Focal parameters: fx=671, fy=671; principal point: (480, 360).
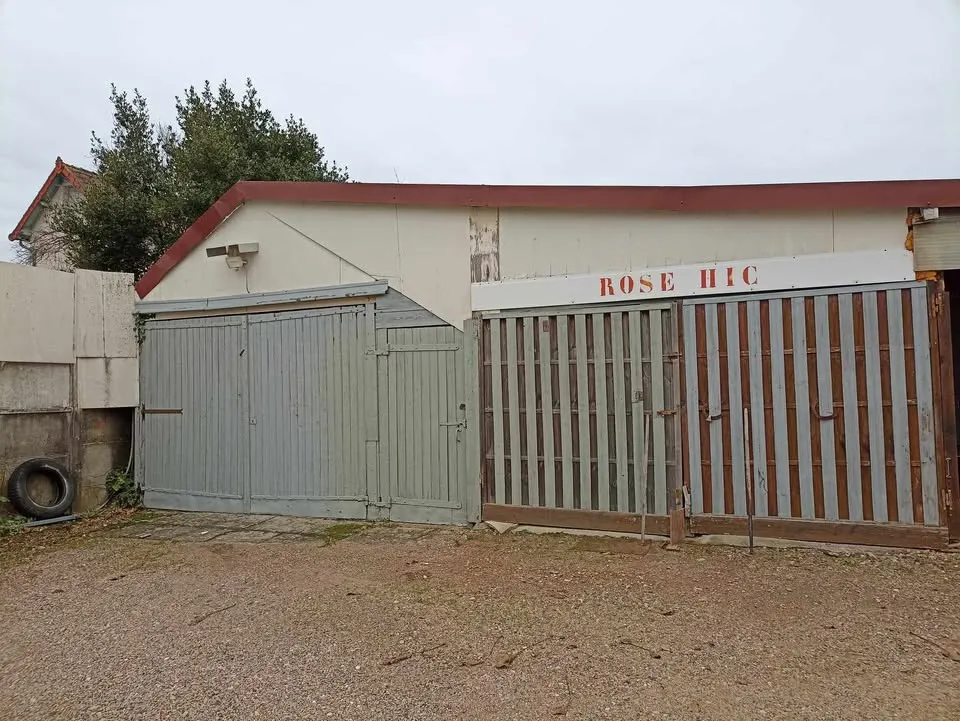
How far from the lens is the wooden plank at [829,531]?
5137 mm

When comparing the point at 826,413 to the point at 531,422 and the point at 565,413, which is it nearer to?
the point at 565,413

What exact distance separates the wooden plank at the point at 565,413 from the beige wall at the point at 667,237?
0.60m

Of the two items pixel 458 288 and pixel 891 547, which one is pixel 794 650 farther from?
pixel 458 288

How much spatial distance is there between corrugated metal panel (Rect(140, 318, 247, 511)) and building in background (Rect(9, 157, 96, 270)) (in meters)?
8.01

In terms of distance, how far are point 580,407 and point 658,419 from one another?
27.7 inches

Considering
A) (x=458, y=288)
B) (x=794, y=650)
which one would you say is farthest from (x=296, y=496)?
(x=794, y=650)

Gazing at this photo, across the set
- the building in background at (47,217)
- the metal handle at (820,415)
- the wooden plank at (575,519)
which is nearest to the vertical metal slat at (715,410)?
the wooden plank at (575,519)

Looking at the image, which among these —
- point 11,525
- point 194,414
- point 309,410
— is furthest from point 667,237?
point 11,525

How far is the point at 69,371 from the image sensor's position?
7863mm

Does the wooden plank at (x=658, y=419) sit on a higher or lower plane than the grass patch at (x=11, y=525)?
higher

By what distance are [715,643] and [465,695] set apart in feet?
4.80

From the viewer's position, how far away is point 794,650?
3639mm

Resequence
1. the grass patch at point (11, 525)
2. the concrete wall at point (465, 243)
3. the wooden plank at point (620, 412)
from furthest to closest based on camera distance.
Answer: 1. the grass patch at point (11, 525)
2. the wooden plank at point (620, 412)
3. the concrete wall at point (465, 243)

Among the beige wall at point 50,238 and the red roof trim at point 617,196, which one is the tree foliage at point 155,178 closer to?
the beige wall at point 50,238
